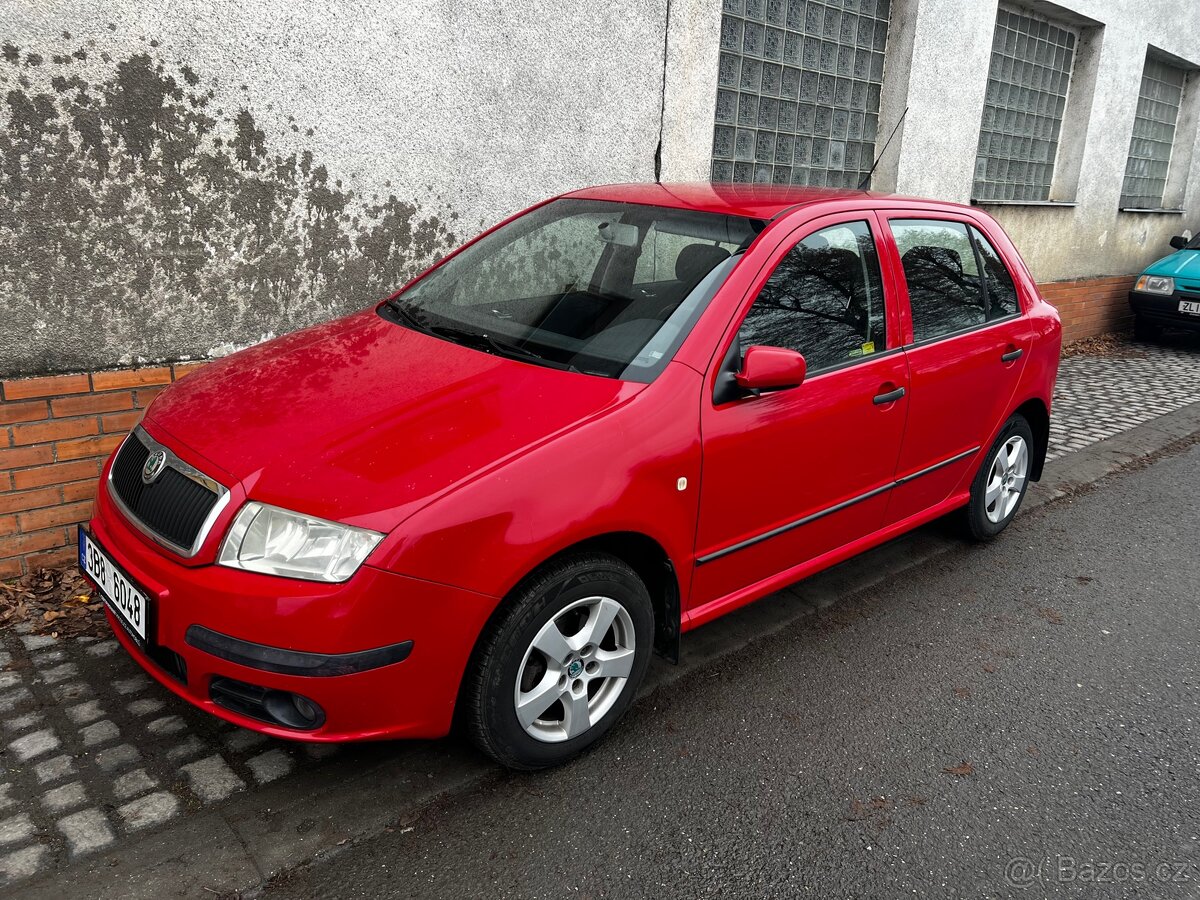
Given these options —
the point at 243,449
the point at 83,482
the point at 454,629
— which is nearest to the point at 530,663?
the point at 454,629

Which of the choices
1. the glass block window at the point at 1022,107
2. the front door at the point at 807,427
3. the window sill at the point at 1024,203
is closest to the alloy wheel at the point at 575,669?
the front door at the point at 807,427

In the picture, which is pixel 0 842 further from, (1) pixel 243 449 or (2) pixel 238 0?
(2) pixel 238 0

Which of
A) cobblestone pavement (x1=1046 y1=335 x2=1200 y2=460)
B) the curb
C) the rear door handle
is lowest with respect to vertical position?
the curb

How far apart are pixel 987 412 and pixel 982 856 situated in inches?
87.1

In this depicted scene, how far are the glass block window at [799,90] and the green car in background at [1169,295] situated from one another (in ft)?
15.8

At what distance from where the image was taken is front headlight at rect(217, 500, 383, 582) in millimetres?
2252

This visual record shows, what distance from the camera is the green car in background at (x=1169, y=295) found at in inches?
410

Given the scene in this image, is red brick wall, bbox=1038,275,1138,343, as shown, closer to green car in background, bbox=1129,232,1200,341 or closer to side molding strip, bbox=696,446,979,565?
green car in background, bbox=1129,232,1200,341

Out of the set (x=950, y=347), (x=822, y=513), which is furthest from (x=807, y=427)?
(x=950, y=347)

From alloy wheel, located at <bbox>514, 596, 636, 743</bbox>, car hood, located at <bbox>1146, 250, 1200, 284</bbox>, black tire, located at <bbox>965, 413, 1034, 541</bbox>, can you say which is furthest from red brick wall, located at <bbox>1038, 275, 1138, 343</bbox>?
alloy wheel, located at <bbox>514, 596, 636, 743</bbox>

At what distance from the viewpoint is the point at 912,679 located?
3408 millimetres

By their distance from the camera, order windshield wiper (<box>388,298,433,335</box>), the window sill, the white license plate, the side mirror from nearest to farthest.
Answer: the white license plate
the side mirror
windshield wiper (<box>388,298,433,335</box>)
the window sill

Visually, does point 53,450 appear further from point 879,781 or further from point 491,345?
point 879,781

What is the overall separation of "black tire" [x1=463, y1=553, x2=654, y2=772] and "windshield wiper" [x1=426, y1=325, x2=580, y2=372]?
2.13 ft
